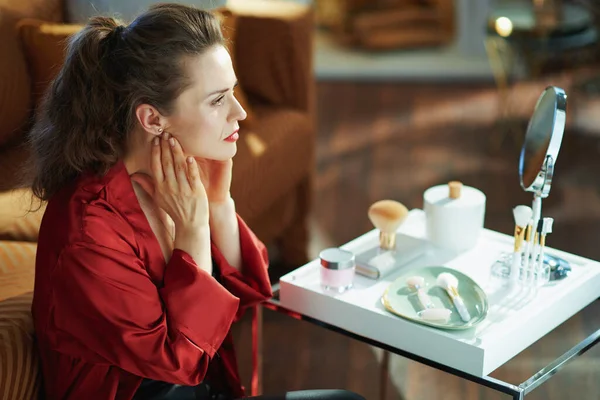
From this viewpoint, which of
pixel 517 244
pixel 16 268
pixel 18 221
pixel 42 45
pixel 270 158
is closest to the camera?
pixel 517 244

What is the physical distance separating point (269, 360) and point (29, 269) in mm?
777

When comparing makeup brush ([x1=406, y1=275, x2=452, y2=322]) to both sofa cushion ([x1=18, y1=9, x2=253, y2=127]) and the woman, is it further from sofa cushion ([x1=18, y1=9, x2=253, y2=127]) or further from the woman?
sofa cushion ([x1=18, y1=9, x2=253, y2=127])

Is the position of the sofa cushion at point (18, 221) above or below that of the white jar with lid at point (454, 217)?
below

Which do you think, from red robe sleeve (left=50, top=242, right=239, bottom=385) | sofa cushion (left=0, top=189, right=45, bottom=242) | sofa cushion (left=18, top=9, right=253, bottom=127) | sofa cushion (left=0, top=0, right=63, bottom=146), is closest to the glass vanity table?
red robe sleeve (left=50, top=242, right=239, bottom=385)

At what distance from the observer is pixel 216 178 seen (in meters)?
1.65

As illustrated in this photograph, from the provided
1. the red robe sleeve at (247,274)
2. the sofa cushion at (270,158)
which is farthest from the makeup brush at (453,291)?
the sofa cushion at (270,158)

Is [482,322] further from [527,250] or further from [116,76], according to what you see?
[116,76]

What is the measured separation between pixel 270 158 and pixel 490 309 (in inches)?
43.1

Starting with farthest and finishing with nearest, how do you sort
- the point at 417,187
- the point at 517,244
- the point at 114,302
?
the point at 417,187
the point at 517,244
the point at 114,302

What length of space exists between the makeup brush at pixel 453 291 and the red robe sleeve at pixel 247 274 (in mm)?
311

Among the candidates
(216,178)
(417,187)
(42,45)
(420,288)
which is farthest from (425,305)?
(417,187)

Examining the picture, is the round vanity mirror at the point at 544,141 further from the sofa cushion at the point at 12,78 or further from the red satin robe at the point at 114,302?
the sofa cushion at the point at 12,78

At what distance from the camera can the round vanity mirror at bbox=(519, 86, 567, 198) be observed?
1568 millimetres

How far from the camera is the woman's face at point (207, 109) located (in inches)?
57.3
